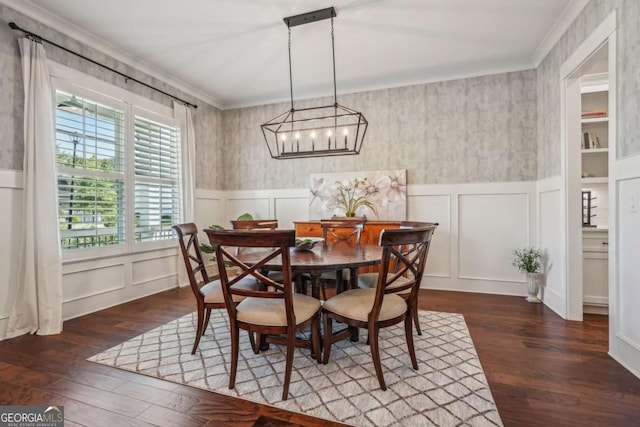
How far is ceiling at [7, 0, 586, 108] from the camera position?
8.73 feet

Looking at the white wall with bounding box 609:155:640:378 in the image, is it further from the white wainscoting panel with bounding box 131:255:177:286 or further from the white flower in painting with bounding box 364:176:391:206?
the white wainscoting panel with bounding box 131:255:177:286

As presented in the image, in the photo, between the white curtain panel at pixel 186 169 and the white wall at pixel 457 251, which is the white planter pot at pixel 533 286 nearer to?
the white wall at pixel 457 251

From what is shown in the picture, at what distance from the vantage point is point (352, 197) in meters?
4.40

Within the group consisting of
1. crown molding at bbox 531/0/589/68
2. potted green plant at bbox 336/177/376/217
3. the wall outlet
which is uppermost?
crown molding at bbox 531/0/589/68

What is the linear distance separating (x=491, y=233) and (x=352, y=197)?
6.07 feet

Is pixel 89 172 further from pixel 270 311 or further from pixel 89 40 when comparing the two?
pixel 270 311

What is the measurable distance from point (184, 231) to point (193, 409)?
1.25m

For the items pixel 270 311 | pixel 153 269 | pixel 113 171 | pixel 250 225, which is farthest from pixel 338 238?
pixel 113 171

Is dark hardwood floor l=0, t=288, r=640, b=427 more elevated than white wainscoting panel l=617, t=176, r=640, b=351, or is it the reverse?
white wainscoting panel l=617, t=176, r=640, b=351

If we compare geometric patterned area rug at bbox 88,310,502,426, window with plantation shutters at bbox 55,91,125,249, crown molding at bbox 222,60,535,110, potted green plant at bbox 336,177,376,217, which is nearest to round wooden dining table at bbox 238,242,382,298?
geometric patterned area rug at bbox 88,310,502,426

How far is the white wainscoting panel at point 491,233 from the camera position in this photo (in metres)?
3.77

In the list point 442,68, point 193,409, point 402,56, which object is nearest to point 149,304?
point 193,409

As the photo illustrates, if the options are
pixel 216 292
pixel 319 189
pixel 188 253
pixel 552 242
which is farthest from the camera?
pixel 319 189

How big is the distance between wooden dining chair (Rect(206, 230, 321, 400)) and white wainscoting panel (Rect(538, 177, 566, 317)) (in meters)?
2.65
